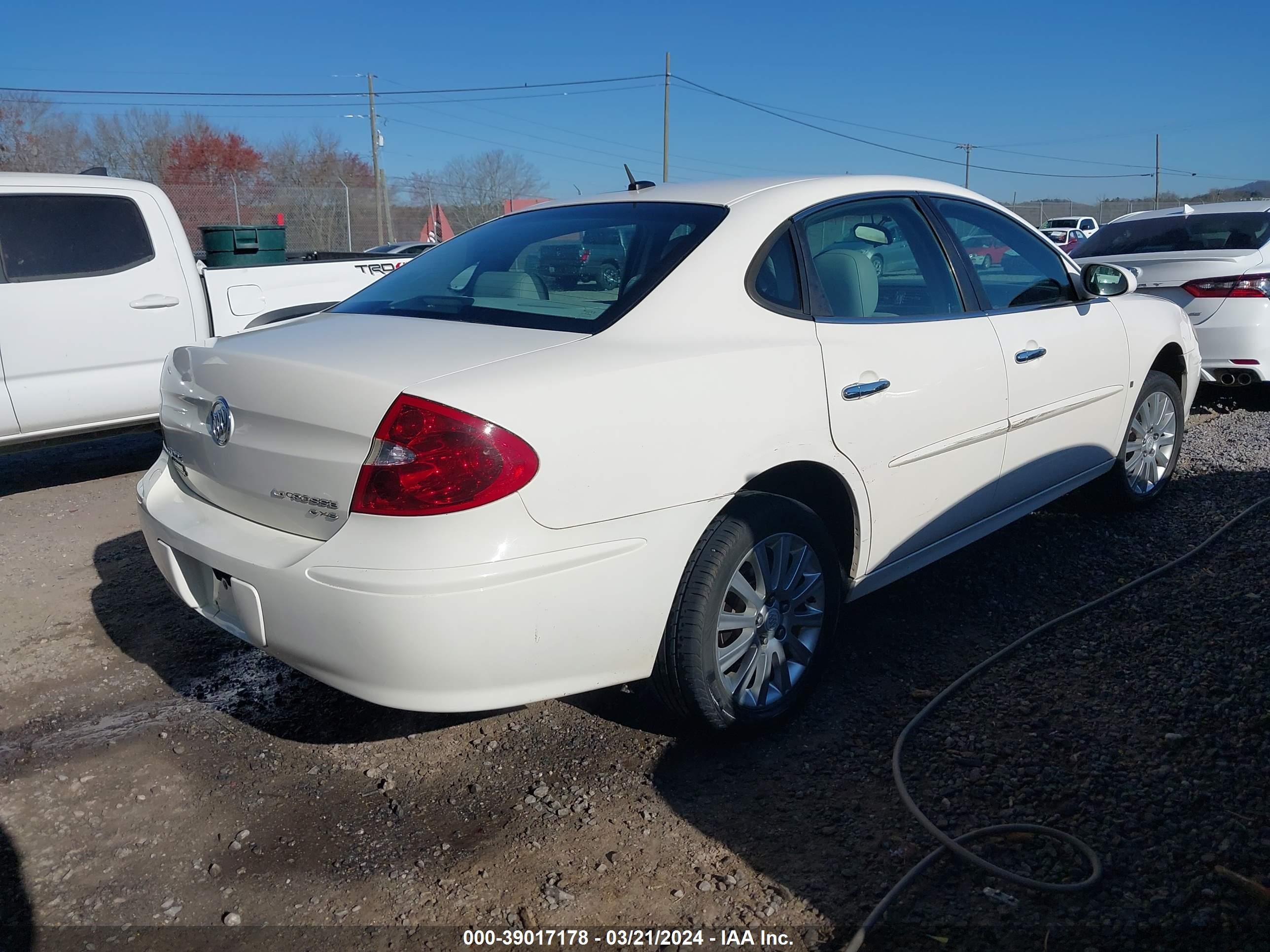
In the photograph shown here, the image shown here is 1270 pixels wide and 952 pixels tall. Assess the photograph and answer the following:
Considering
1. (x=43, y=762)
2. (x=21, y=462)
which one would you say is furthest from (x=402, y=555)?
(x=21, y=462)

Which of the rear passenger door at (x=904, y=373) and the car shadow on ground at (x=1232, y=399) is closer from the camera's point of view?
the rear passenger door at (x=904, y=373)

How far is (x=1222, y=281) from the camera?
7145 millimetres

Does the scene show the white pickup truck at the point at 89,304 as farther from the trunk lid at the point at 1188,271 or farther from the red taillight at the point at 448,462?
the trunk lid at the point at 1188,271

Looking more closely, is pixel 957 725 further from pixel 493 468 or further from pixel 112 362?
pixel 112 362

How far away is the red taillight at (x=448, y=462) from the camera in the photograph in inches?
92.9

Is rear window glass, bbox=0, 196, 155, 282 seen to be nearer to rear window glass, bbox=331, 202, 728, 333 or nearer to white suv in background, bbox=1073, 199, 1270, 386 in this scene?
rear window glass, bbox=331, 202, 728, 333

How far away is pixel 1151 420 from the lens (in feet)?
16.6

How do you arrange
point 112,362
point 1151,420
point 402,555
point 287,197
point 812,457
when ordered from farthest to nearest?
point 287,197 → point 112,362 → point 1151,420 → point 812,457 → point 402,555

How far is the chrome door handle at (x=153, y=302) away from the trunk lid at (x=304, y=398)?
333cm

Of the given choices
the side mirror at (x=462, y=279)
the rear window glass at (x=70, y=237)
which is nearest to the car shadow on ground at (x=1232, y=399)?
the side mirror at (x=462, y=279)

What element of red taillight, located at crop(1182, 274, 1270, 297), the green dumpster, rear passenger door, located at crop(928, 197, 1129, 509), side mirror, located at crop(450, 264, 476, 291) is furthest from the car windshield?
the green dumpster

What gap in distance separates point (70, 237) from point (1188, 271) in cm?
→ 737

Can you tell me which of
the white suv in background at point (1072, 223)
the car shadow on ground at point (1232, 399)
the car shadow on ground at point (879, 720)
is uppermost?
the white suv in background at point (1072, 223)

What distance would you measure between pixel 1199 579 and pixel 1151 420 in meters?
1.19
